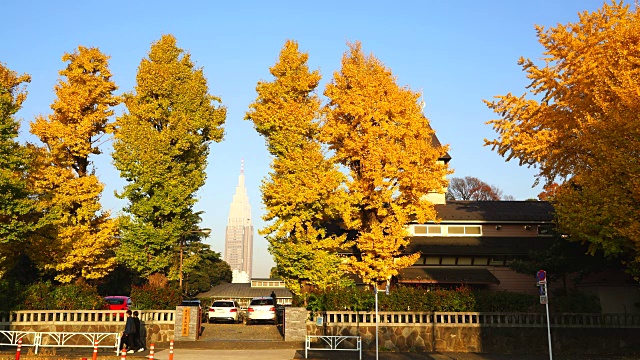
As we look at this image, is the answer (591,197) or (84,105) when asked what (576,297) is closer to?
(591,197)

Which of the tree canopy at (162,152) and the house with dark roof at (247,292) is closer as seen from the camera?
the tree canopy at (162,152)

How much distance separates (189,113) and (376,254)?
12702 mm

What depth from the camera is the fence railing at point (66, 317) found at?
2516 centimetres

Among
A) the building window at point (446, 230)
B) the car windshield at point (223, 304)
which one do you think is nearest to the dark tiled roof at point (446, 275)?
the building window at point (446, 230)

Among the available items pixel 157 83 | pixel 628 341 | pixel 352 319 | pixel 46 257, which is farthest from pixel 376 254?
pixel 46 257

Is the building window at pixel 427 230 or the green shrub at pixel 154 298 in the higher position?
the building window at pixel 427 230

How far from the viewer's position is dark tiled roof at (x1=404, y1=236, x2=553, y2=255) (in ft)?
121

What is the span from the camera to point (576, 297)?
85.0 ft

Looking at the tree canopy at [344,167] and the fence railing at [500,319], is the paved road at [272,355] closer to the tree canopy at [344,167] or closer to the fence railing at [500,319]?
the fence railing at [500,319]

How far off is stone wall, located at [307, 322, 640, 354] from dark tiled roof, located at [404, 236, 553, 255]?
11077 millimetres

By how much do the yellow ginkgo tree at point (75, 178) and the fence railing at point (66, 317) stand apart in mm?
4100

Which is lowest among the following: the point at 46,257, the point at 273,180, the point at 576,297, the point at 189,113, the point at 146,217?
the point at 576,297

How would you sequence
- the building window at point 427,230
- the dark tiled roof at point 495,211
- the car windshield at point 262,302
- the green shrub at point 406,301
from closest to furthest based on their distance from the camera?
the green shrub at point 406,301
the car windshield at point 262,302
the dark tiled roof at point 495,211
the building window at point 427,230

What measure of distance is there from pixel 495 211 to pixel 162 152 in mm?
24243
